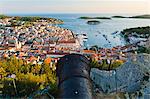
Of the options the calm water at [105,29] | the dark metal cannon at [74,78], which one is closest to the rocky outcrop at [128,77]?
the dark metal cannon at [74,78]

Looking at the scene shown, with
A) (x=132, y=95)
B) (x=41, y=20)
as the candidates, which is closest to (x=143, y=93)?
(x=132, y=95)

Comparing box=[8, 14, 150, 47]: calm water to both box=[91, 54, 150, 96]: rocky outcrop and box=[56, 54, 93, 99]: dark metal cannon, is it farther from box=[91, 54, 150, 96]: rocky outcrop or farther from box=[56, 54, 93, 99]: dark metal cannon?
box=[56, 54, 93, 99]: dark metal cannon

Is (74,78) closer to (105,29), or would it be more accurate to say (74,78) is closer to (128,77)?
(128,77)

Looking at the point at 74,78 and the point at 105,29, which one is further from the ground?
the point at 74,78

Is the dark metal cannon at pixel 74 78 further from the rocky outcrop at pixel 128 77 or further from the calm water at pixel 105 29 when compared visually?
the calm water at pixel 105 29

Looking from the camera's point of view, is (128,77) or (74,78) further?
(128,77)

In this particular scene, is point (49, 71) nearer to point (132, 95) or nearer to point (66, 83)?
point (132, 95)

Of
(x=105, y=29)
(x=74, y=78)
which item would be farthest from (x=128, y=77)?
(x=105, y=29)

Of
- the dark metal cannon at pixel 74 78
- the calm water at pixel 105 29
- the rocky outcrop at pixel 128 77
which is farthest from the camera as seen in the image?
the calm water at pixel 105 29
